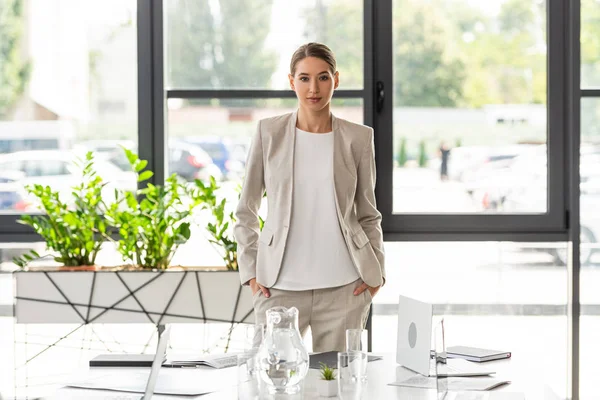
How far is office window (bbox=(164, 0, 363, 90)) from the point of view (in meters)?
4.20

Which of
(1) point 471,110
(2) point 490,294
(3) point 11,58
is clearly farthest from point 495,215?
(3) point 11,58

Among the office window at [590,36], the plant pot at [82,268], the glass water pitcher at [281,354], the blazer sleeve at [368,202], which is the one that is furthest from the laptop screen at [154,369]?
the office window at [590,36]

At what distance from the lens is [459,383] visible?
2.20 m

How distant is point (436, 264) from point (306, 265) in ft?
4.70

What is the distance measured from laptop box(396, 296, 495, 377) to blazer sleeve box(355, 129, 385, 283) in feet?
2.46

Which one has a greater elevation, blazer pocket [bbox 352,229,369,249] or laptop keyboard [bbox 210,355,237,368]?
blazer pocket [bbox 352,229,369,249]

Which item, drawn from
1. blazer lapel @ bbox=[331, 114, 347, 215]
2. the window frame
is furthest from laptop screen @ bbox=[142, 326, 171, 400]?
the window frame

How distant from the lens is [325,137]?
3.10 m

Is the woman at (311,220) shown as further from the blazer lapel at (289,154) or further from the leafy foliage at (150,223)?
the leafy foliage at (150,223)

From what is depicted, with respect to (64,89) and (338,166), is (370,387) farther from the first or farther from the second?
(64,89)

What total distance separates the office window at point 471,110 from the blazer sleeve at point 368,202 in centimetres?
108

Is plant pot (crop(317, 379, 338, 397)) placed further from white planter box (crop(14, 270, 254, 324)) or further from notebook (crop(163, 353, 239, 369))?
white planter box (crop(14, 270, 254, 324))

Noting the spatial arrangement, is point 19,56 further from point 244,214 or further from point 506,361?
point 506,361

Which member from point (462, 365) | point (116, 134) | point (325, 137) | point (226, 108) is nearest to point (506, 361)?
point (462, 365)
